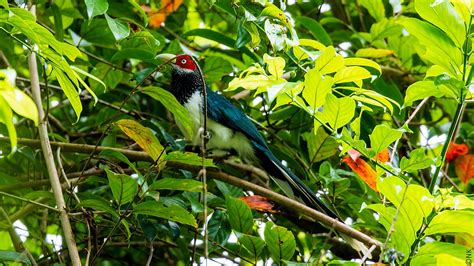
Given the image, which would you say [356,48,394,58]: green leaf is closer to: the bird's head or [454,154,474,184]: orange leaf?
[454,154,474,184]: orange leaf

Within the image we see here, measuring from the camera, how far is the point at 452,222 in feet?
6.46

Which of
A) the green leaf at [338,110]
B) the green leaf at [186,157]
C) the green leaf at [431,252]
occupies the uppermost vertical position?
the green leaf at [338,110]

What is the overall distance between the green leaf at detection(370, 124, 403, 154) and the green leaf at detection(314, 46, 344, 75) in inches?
8.8

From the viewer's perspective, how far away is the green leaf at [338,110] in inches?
85.1

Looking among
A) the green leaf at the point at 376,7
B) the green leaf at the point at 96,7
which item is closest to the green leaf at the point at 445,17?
the green leaf at the point at 96,7

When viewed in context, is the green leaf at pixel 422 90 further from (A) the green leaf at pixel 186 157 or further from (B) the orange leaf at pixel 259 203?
(B) the orange leaf at pixel 259 203

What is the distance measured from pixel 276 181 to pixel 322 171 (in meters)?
0.43

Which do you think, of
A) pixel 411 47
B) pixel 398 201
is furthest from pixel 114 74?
pixel 398 201

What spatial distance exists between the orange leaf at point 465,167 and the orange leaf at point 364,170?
0.98 m

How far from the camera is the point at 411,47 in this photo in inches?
151

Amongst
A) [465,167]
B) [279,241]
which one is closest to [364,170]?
[279,241]

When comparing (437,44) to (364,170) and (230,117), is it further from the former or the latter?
(230,117)

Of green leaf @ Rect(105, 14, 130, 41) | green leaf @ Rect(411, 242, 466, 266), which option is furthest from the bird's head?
green leaf @ Rect(411, 242, 466, 266)

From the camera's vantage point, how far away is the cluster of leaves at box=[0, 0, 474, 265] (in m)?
2.05
